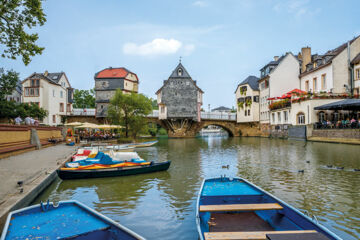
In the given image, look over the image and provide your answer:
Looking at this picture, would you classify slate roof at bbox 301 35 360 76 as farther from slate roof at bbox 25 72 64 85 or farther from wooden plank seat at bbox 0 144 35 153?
slate roof at bbox 25 72 64 85

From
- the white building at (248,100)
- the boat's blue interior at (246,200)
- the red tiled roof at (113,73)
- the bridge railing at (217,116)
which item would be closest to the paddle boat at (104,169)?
the boat's blue interior at (246,200)

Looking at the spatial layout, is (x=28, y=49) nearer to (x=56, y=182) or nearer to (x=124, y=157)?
(x=56, y=182)

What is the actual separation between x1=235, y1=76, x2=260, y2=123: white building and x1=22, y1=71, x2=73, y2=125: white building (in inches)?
1451

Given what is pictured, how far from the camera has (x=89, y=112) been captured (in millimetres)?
55469

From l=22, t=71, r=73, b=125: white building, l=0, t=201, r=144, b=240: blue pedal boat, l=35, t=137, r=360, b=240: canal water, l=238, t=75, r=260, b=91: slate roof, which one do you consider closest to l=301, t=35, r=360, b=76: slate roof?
l=238, t=75, r=260, b=91: slate roof

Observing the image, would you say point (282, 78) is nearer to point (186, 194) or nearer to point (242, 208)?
point (186, 194)

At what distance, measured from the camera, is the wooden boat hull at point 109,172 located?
40.3ft

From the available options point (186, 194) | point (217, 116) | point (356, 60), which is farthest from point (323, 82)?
point (186, 194)

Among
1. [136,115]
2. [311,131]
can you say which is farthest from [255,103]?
[136,115]

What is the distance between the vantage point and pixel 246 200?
683 centimetres

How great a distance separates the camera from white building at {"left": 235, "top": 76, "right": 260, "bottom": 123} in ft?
191

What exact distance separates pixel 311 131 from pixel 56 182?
34.0 metres

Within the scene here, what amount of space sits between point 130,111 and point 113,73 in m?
21.3

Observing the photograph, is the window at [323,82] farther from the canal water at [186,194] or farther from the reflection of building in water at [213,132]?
the reflection of building in water at [213,132]
